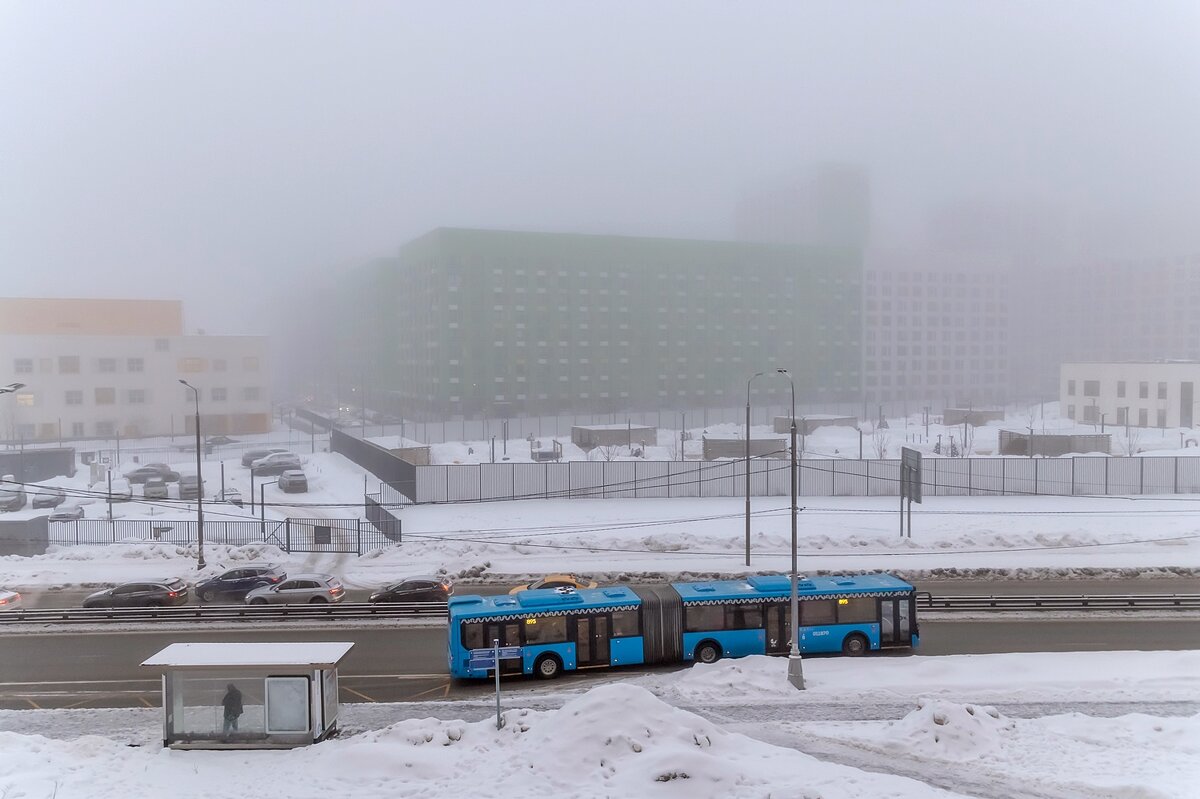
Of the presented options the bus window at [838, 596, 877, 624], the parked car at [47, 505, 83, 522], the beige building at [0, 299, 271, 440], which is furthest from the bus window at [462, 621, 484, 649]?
the beige building at [0, 299, 271, 440]

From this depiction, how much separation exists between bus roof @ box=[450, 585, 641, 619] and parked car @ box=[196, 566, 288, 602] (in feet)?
30.1

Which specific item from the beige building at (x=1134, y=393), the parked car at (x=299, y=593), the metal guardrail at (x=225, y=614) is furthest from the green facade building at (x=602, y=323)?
the metal guardrail at (x=225, y=614)

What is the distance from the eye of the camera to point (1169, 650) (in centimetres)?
1677

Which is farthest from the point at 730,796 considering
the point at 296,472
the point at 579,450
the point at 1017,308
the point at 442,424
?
the point at 1017,308

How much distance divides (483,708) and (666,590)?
4739 mm

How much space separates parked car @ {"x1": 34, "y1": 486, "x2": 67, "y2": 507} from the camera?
38219 millimetres

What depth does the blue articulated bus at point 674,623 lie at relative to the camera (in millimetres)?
15773

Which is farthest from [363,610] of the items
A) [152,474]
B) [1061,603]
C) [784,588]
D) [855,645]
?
[152,474]

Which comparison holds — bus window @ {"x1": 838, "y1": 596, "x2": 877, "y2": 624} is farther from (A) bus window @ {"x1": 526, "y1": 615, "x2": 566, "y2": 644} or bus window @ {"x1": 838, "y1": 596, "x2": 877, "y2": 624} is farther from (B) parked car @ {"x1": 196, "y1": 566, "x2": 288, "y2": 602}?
(B) parked car @ {"x1": 196, "y1": 566, "x2": 288, "y2": 602}

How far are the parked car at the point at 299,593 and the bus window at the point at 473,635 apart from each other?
780cm

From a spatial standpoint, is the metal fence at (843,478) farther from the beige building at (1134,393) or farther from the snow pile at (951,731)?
the beige building at (1134,393)

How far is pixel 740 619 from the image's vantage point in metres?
16.6

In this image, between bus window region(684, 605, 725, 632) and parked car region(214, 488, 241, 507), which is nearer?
bus window region(684, 605, 725, 632)

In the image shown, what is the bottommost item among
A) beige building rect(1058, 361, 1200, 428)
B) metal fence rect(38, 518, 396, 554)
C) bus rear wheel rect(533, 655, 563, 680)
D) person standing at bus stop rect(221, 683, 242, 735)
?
metal fence rect(38, 518, 396, 554)
